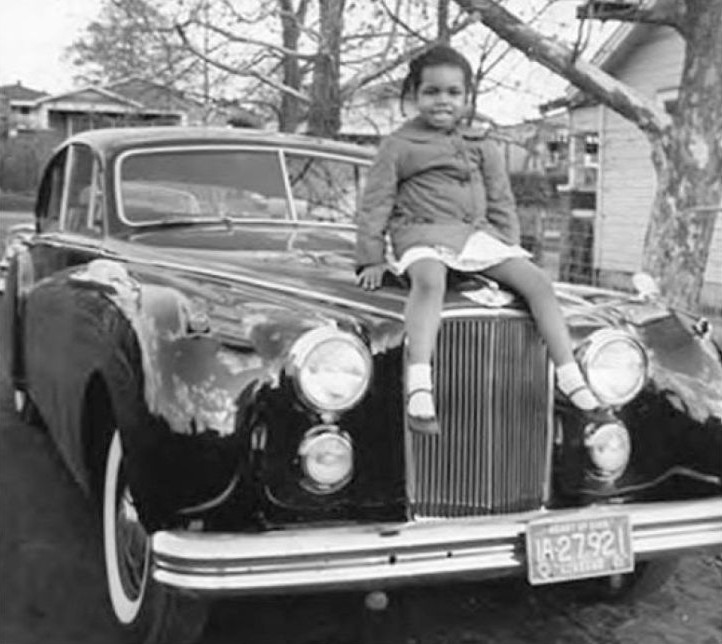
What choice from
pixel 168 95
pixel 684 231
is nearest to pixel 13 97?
pixel 168 95

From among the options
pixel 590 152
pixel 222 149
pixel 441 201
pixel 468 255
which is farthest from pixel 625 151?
pixel 468 255

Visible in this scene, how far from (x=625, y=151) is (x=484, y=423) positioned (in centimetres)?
1454

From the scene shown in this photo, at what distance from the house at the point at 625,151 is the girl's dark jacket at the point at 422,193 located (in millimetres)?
11791

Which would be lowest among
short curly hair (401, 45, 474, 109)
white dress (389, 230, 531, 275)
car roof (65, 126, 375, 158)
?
white dress (389, 230, 531, 275)

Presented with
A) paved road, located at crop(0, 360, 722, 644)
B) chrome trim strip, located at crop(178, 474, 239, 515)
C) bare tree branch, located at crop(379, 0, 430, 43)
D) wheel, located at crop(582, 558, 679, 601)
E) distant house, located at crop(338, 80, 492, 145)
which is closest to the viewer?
chrome trim strip, located at crop(178, 474, 239, 515)

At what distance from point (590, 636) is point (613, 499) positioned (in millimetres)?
591

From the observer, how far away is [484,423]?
336cm

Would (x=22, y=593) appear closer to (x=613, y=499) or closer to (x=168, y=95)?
(x=613, y=499)

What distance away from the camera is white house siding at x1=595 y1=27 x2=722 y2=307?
52.3 feet

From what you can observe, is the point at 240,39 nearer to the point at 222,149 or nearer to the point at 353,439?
the point at 222,149

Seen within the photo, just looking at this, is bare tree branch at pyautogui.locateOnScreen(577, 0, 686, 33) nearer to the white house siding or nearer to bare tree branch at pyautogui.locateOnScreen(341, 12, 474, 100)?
bare tree branch at pyautogui.locateOnScreen(341, 12, 474, 100)

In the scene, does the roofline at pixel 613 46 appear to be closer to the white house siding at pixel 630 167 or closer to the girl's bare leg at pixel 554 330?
the white house siding at pixel 630 167

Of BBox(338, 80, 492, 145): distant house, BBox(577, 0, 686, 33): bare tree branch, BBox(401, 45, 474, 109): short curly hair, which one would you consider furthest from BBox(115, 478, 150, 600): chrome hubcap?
BBox(338, 80, 492, 145): distant house

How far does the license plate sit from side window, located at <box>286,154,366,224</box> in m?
2.37
